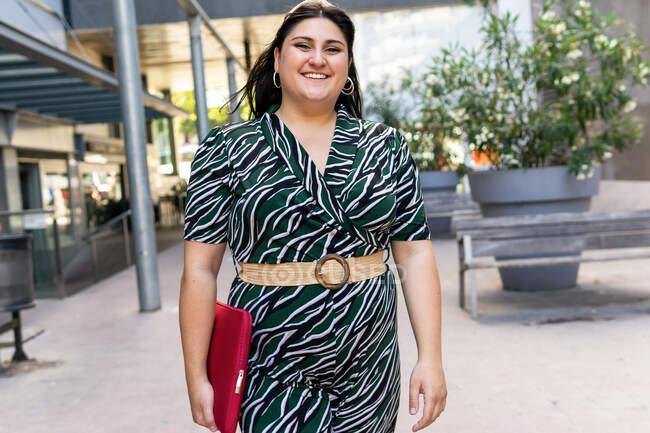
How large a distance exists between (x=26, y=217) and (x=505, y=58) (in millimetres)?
6129

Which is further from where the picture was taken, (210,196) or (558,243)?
(558,243)

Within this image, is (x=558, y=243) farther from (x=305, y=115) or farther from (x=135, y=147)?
(x=305, y=115)

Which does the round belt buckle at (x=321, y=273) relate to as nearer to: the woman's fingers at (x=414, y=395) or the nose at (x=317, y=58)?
the woman's fingers at (x=414, y=395)

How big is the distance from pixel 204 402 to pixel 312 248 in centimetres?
47

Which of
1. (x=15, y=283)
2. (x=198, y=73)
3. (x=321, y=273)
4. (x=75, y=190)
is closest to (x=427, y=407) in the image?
(x=321, y=273)

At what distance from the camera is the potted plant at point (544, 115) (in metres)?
7.18

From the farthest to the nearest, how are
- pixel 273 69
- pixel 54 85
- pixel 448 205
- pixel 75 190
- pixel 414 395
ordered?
pixel 75 190 → pixel 448 205 → pixel 54 85 → pixel 273 69 → pixel 414 395

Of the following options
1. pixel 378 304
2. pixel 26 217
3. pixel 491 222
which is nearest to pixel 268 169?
pixel 378 304

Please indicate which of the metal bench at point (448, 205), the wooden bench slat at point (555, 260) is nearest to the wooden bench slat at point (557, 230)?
the wooden bench slat at point (555, 260)

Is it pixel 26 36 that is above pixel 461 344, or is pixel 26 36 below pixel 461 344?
above

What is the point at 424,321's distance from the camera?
Result: 76.1 inches

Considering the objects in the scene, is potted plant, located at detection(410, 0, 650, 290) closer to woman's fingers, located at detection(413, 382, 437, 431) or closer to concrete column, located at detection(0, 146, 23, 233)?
woman's fingers, located at detection(413, 382, 437, 431)

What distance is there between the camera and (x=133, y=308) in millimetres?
8141

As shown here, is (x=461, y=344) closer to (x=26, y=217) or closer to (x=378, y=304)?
(x=378, y=304)
